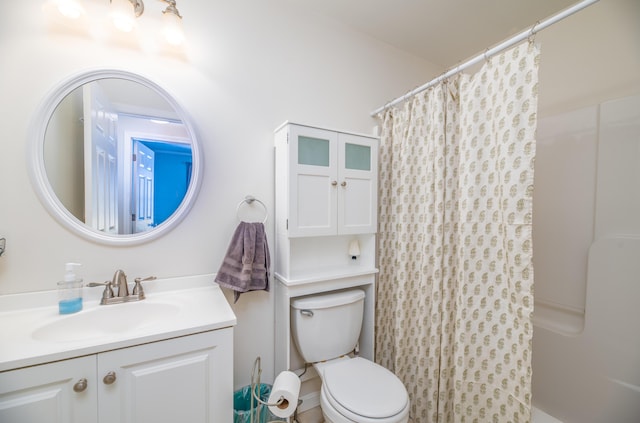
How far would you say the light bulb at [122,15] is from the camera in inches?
43.9

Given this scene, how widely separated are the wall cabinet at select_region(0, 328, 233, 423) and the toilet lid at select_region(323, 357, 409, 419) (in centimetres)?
50

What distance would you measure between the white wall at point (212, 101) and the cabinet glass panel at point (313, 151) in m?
0.24

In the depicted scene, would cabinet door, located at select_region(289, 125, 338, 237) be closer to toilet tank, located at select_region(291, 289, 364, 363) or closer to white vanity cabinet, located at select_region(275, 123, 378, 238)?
white vanity cabinet, located at select_region(275, 123, 378, 238)

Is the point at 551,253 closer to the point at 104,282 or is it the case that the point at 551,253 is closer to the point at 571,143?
the point at 571,143

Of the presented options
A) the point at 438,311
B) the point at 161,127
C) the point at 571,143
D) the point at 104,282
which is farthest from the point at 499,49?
the point at 104,282

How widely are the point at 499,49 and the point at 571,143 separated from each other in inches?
37.4

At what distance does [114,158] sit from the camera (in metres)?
1.20

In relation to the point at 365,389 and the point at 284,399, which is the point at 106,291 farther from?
the point at 365,389

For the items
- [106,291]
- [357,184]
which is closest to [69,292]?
[106,291]

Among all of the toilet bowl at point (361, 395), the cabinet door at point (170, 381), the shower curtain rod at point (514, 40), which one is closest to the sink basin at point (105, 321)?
the cabinet door at point (170, 381)

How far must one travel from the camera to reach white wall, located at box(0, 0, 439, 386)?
1029 mm

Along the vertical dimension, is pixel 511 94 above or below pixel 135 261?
above

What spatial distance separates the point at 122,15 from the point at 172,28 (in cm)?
19

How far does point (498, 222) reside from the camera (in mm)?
1150
